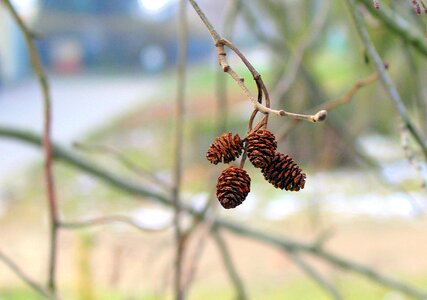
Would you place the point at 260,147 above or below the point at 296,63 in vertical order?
below

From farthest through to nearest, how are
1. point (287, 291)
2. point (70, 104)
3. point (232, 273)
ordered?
point (70, 104) → point (287, 291) → point (232, 273)

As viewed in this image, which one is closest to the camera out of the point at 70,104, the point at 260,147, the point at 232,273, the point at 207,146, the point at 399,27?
the point at 260,147

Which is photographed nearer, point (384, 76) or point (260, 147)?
point (260, 147)

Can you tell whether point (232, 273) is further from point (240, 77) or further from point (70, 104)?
point (70, 104)

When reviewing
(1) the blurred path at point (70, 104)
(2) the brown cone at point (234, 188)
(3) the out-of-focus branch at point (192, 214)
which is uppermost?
(1) the blurred path at point (70, 104)

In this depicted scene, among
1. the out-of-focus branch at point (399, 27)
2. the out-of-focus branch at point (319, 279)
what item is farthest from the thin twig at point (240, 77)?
the out-of-focus branch at point (319, 279)

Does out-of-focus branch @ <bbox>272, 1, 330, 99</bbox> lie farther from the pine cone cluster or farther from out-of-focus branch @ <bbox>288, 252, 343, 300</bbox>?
the pine cone cluster

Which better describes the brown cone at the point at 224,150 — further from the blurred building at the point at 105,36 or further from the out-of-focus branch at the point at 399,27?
the blurred building at the point at 105,36

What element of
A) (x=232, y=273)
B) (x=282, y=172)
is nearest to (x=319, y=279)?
(x=232, y=273)
